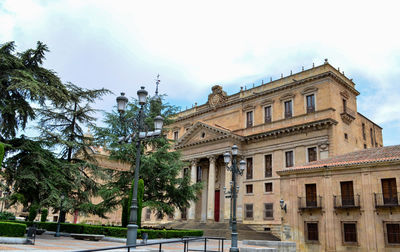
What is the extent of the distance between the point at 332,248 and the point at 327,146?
11962mm

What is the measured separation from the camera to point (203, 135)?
138 feet

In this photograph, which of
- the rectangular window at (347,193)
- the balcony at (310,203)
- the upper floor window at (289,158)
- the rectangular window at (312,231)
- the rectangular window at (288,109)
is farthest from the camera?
the rectangular window at (288,109)

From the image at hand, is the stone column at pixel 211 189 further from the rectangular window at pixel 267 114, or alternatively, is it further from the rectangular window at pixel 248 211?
the rectangular window at pixel 267 114

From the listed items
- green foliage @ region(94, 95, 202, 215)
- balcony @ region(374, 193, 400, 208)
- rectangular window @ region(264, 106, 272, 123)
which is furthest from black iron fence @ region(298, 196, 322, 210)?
rectangular window @ region(264, 106, 272, 123)

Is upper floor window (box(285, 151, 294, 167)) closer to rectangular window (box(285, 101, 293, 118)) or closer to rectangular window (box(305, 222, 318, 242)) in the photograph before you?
rectangular window (box(285, 101, 293, 118))

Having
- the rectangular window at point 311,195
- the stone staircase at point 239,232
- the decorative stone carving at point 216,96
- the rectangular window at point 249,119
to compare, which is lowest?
the stone staircase at point 239,232

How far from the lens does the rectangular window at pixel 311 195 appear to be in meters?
24.4

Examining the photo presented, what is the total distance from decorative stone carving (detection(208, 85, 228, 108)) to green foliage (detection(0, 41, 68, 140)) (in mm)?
24160

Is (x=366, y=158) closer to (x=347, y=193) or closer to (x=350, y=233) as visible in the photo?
(x=347, y=193)

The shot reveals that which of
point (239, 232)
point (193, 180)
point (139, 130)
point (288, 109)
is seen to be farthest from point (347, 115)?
point (139, 130)

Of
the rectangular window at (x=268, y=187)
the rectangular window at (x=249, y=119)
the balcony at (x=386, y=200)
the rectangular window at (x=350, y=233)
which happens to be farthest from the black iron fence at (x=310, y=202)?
the rectangular window at (x=249, y=119)

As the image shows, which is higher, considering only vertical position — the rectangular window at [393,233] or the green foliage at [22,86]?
the green foliage at [22,86]

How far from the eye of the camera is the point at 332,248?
2256cm

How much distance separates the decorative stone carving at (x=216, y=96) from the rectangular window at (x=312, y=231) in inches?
885
